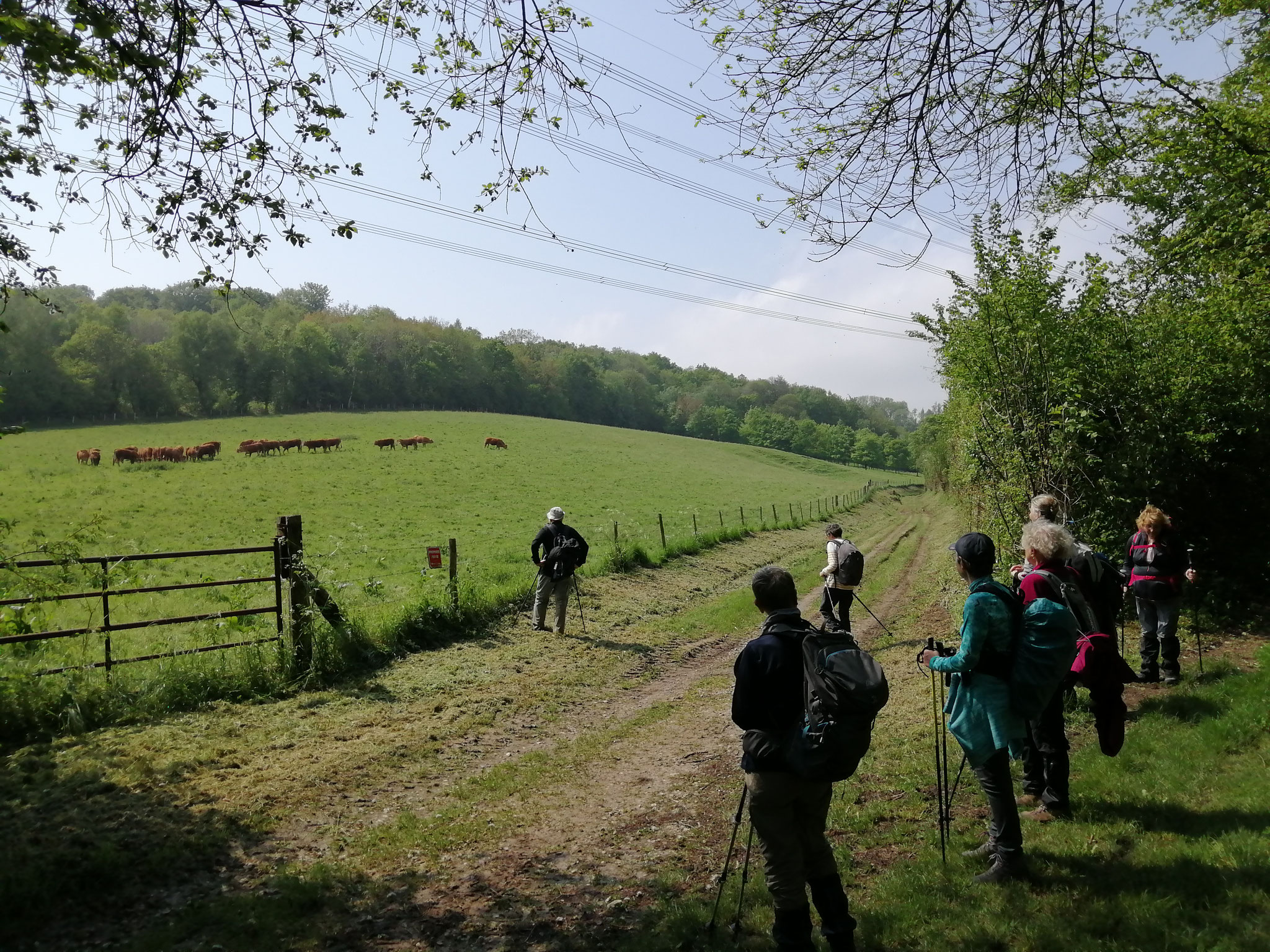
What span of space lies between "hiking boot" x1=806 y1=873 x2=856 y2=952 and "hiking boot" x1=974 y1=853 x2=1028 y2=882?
1052 millimetres

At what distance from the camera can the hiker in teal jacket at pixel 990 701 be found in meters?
4.12

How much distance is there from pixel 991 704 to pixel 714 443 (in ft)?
296

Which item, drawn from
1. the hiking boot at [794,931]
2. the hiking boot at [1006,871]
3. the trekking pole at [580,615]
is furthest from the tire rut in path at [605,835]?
the trekking pole at [580,615]

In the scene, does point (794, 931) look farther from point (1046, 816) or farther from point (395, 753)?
point (395, 753)

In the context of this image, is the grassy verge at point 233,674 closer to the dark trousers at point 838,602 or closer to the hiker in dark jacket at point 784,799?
the dark trousers at point 838,602

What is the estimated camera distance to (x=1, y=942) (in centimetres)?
460

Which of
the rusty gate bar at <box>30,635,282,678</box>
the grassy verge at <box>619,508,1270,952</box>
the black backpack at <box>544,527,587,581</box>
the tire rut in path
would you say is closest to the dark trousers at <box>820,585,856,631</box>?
the tire rut in path

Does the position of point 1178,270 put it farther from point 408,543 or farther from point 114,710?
point 408,543

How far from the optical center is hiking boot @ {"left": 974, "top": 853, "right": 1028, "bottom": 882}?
4.21 metres

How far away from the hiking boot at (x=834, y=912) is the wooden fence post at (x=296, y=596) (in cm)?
802

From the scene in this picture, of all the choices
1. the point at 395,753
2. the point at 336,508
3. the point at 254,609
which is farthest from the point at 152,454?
the point at 395,753

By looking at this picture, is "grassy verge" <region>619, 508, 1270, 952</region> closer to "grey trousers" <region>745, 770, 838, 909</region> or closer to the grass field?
"grey trousers" <region>745, 770, 838, 909</region>

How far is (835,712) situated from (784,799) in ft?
1.80

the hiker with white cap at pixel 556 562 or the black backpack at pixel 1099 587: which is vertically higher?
the black backpack at pixel 1099 587
